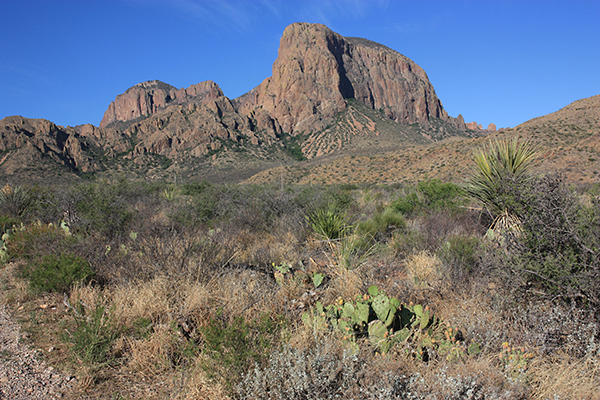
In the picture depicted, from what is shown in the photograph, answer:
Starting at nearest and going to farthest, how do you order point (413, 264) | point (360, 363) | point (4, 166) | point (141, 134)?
point (360, 363) < point (413, 264) < point (4, 166) < point (141, 134)

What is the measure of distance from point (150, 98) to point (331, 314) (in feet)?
653

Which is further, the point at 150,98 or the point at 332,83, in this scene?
the point at 150,98

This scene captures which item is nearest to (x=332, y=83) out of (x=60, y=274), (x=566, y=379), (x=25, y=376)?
(x=60, y=274)

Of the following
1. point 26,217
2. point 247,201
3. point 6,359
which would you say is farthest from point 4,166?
point 6,359

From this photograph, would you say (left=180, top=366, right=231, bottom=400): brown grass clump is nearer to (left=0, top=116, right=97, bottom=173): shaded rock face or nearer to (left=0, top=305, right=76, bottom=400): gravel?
(left=0, top=305, right=76, bottom=400): gravel

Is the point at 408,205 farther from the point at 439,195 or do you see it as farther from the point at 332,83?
the point at 332,83

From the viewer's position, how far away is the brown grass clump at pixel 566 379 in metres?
2.43

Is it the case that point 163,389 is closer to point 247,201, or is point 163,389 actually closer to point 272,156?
point 247,201

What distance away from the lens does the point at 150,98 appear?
572ft

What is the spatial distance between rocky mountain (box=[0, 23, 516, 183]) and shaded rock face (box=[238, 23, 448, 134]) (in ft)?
1.28

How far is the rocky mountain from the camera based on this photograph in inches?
3209

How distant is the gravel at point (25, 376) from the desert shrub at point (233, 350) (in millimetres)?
1379

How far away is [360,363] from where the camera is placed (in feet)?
8.55

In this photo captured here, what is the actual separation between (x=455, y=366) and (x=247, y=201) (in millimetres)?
7841
